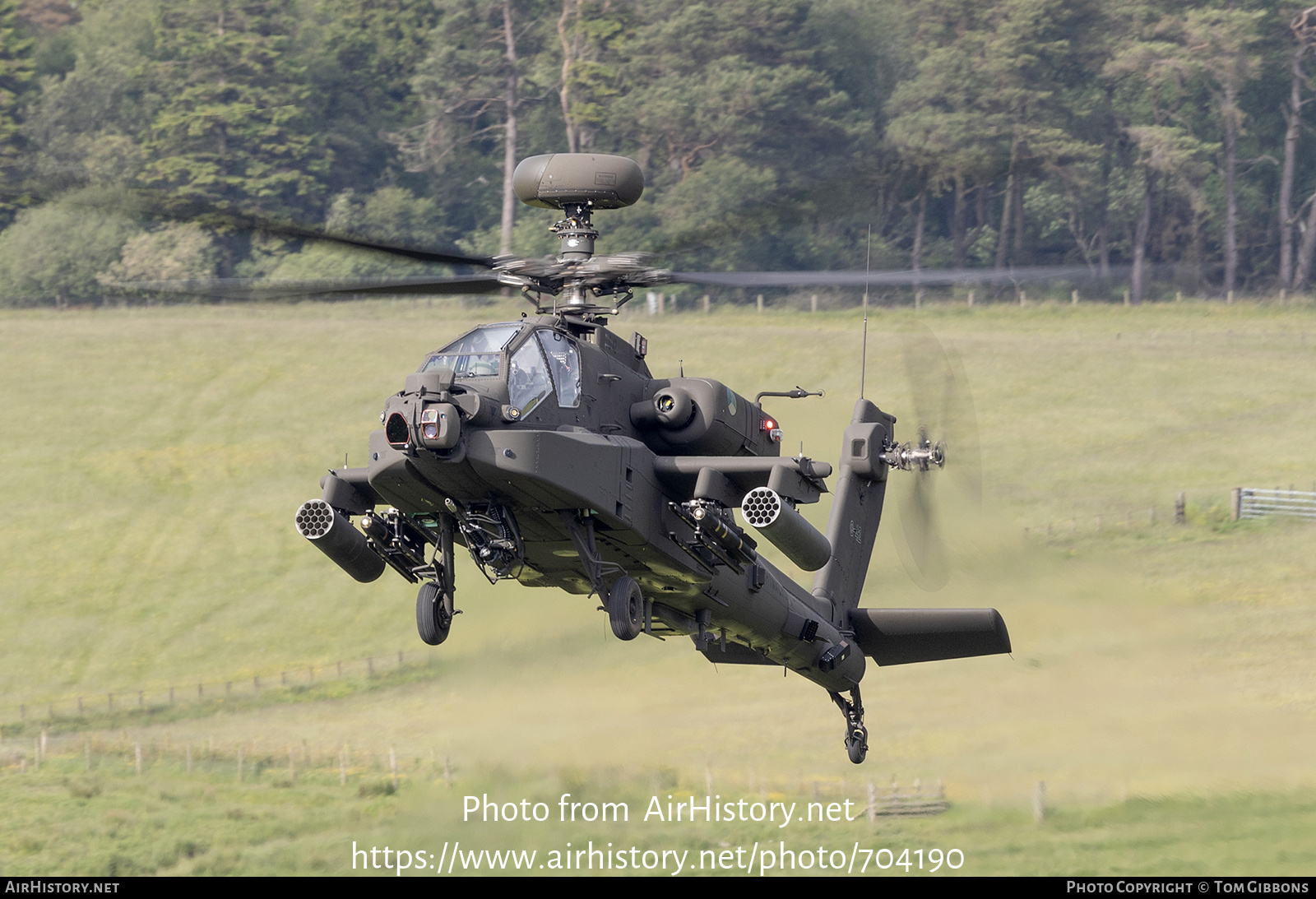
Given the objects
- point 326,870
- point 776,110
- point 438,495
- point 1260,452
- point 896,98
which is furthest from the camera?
point 896,98

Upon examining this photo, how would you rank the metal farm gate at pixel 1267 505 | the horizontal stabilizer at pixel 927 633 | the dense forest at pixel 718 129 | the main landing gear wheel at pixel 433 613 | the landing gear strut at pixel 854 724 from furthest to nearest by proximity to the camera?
the dense forest at pixel 718 129, the metal farm gate at pixel 1267 505, the landing gear strut at pixel 854 724, the horizontal stabilizer at pixel 927 633, the main landing gear wheel at pixel 433 613

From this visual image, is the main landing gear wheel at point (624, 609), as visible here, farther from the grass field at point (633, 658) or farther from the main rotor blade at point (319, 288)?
the grass field at point (633, 658)

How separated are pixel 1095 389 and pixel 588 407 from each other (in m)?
45.7

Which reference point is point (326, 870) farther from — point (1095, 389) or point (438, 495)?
point (1095, 389)

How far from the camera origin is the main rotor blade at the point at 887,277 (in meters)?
19.8

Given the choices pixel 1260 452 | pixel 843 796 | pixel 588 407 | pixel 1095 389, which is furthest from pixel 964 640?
pixel 1095 389

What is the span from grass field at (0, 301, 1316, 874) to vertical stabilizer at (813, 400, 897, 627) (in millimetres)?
2841

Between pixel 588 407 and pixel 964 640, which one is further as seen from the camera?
pixel 964 640

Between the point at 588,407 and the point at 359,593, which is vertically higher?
the point at 588,407

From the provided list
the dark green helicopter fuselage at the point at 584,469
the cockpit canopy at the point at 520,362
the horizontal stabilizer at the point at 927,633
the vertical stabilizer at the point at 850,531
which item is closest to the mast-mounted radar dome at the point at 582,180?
the dark green helicopter fuselage at the point at 584,469

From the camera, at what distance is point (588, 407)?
813 inches

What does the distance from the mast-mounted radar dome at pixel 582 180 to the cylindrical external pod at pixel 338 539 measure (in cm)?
454

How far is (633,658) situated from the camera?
40.3 meters

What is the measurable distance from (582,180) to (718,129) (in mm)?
60345
